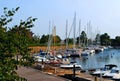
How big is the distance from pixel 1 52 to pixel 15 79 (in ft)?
3.40

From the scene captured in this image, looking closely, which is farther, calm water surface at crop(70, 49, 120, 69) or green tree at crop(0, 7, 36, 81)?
calm water surface at crop(70, 49, 120, 69)

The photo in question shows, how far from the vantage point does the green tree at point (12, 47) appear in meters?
10.1

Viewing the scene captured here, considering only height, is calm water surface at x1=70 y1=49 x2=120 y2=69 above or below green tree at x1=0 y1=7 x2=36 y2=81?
below

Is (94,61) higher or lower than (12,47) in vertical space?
lower

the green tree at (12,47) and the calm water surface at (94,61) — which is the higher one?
the green tree at (12,47)

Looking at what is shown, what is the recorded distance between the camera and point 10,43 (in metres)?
10.3

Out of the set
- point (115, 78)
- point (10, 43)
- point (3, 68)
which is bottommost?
point (115, 78)

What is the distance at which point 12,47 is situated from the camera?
10.3m

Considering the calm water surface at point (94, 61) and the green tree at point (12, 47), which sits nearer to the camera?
the green tree at point (12, 47)

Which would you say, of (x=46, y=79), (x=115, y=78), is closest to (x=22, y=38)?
(x=46, y=79)

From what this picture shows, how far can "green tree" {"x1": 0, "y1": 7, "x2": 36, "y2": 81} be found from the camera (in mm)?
10125

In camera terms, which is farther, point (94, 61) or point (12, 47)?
point (94, 61)

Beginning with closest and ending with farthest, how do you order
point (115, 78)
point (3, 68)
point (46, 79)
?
point (3, 68) → point (46, 79) → point (115, 78)

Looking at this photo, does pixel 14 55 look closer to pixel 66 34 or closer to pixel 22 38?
pixel 22 38
